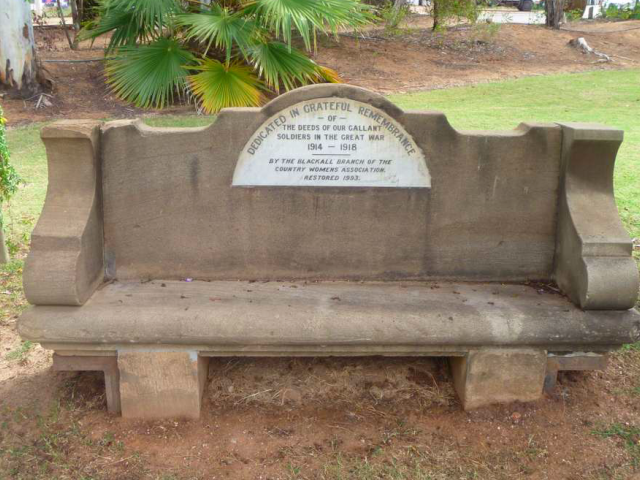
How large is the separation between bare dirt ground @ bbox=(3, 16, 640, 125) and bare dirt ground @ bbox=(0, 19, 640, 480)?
25.7 ft

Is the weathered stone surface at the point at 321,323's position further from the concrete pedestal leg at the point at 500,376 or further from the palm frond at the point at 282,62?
the palm frond at the point at 282,62

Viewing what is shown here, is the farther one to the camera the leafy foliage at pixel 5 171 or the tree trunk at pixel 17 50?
the tree trunk at pixel 17 50

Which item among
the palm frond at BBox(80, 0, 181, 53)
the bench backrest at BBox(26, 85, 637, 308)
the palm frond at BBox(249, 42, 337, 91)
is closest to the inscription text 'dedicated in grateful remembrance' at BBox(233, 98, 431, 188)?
the bench backrest at BBox(26, 85, 637, 308)

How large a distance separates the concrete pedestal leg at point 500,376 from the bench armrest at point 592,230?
14.0 inches

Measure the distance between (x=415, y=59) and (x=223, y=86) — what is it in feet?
23.3

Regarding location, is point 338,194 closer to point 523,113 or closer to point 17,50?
point 523,113

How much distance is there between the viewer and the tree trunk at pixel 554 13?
1827 centimetres

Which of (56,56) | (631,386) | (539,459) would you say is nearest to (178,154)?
(539,459)

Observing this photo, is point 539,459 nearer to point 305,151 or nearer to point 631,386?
point 631,386

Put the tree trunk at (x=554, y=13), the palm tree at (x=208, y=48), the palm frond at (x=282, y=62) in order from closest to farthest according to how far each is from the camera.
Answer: the palm tree at (x=208, y=48) → the palm frond at (x=282, y=62) → the tree trunk at (x=554, y=13)

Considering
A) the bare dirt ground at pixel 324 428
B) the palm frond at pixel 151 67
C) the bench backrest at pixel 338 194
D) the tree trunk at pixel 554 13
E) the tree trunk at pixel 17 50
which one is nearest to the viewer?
the bare dirt ground at pixel 324 428

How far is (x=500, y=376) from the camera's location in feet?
10.8

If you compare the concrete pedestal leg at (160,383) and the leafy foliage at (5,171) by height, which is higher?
the leafy foliage at (5,171)

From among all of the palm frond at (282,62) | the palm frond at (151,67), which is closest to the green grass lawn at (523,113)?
the palm frond at (151,67)
